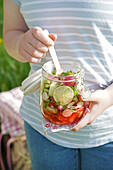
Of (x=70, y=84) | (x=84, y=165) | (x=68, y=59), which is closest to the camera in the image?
(x=70, y=84)

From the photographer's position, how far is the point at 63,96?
2.23ft

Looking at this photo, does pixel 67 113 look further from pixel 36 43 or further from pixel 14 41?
pixel 14 41

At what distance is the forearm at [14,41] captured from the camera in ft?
2.94

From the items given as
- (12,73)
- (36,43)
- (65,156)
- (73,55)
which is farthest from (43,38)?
(12,73)

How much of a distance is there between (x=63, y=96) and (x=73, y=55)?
0.20 m

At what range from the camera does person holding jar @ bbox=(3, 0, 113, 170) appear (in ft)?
2.53

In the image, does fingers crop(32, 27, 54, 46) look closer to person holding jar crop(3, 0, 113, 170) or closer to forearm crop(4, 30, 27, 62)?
person holding jar crop(3, 0, 113, 170)

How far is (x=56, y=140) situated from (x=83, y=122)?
204 millimetres

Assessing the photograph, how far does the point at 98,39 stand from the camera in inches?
31.2

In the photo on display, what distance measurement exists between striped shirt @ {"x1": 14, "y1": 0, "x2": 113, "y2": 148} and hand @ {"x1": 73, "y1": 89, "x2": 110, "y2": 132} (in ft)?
0.22

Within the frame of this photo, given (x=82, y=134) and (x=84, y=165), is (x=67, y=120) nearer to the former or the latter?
(x=82, y=134)

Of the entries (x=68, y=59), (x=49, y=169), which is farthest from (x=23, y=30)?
(x=49, y=169)

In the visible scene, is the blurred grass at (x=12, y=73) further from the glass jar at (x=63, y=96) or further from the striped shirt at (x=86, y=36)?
the glass jar at (x=63, y=96)

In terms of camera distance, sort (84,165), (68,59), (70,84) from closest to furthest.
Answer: (70,84), (68,59), (84,165)
